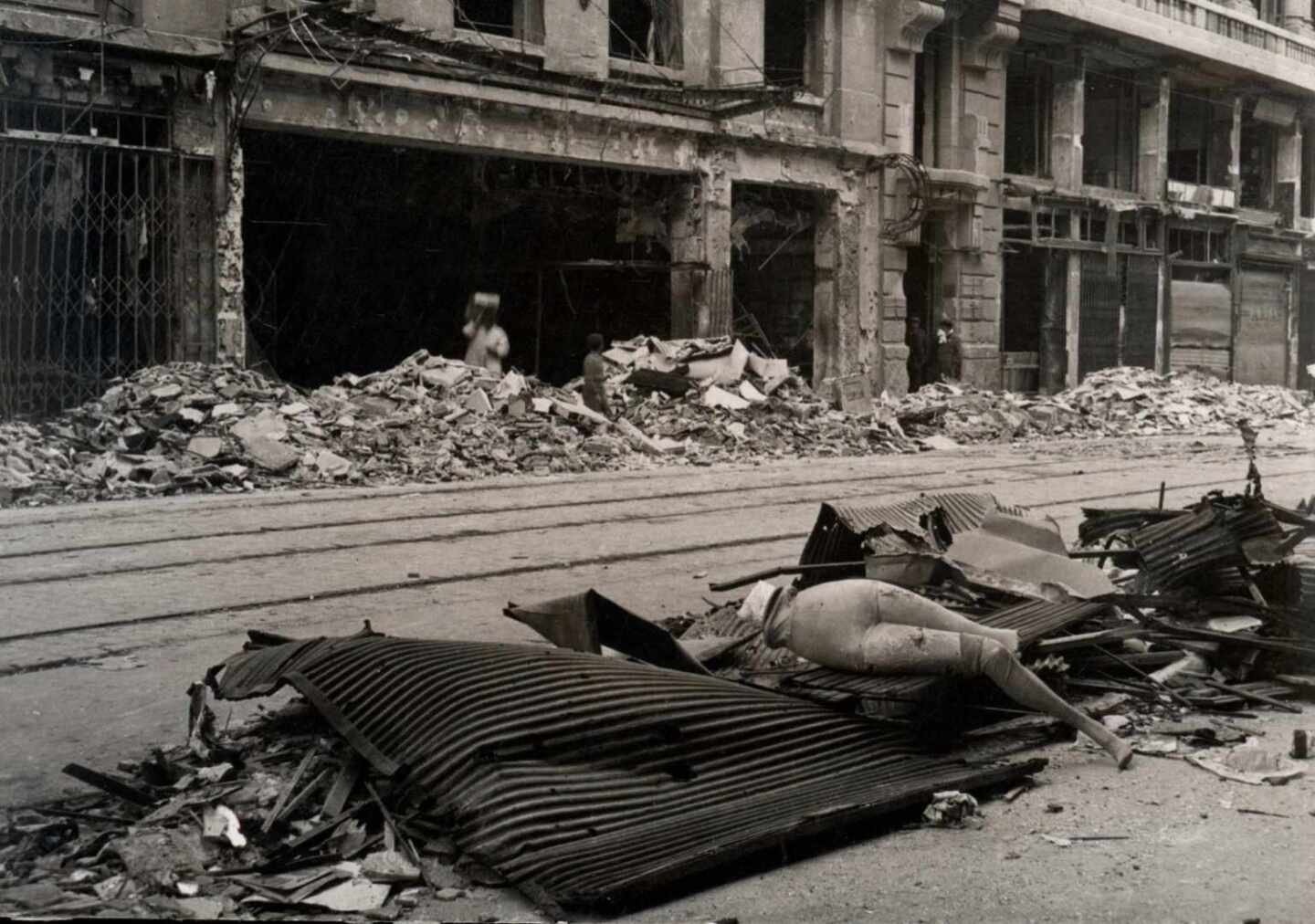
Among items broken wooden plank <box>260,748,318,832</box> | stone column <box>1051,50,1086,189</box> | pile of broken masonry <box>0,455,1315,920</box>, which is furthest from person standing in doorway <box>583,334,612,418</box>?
stone column <box>1051,50,1086,189</box>

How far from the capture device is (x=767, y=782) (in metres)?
3.78

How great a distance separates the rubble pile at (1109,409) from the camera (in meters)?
21.1

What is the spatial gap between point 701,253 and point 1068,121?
34.9 ft

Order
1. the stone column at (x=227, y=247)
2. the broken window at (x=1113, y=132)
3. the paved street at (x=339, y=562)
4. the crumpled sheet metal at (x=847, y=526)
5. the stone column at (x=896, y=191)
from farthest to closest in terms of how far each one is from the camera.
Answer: the broken window at (x=1113, y=132), the stone column at (x=896, y=191), the stone column at (x=227, y=247), the crumpled sheet metal at (x=847, y=526), the paved street at (x=339, y=562)

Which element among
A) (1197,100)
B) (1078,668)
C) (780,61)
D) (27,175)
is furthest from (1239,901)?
(1197,100)

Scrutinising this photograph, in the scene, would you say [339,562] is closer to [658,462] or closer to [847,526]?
[847,526]

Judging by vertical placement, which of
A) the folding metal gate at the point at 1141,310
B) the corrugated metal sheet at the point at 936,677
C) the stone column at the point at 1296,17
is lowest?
the corrugated metal sheet at the point at 936,677

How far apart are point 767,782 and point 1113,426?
2077cm

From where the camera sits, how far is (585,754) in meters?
3.66

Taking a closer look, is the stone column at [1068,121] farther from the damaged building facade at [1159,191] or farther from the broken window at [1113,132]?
the broken window at [1113,132]

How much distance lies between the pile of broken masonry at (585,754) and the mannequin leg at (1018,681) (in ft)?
0.35

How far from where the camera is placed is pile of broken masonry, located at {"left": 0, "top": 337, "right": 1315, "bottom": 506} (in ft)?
41.5

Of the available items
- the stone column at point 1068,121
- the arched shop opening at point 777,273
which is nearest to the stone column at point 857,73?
the arched shop opening at point 777,273

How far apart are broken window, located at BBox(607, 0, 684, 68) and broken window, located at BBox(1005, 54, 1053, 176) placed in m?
9.80
